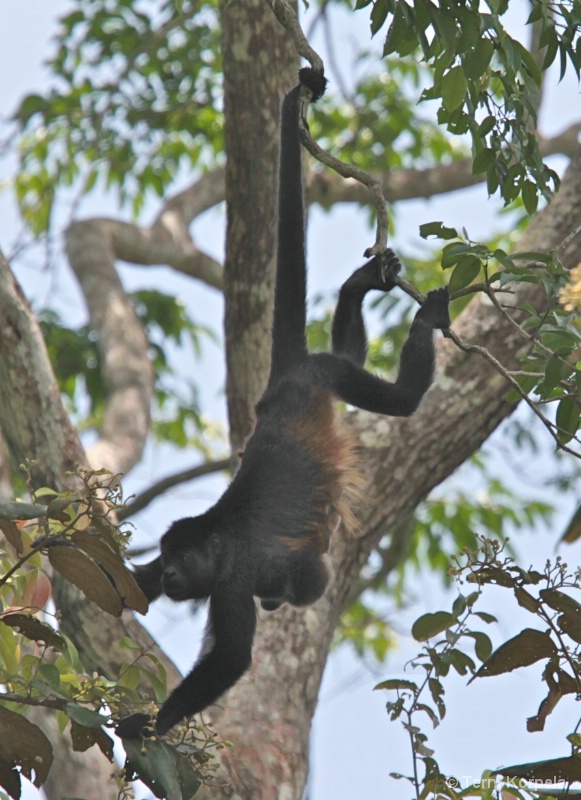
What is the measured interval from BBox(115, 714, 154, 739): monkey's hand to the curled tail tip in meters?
1.89

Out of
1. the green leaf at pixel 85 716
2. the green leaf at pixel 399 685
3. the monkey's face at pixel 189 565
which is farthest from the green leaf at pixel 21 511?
the monkey's face at pixel 189 565

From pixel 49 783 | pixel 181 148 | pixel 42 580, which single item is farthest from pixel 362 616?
pixel 42 580

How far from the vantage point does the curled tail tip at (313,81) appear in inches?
121

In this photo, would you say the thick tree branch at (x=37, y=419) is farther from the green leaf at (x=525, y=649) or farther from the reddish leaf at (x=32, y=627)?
the green leaf at (x=525, y=649)

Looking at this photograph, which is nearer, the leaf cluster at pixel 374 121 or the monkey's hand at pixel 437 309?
the monkey's hand at pixel 437 309

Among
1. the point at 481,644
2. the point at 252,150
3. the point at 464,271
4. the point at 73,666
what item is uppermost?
the point at 252,150

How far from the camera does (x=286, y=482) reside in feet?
11.1

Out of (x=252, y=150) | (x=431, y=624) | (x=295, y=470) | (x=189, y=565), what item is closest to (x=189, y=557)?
(x=189, y=565)

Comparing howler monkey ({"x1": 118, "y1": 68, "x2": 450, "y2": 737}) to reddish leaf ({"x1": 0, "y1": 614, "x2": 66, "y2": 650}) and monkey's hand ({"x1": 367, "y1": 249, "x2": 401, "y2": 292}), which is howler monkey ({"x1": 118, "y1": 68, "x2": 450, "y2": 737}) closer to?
monkey's hand ({"x1": 367, "y1": 249, "x2": 401, "y2": 292})

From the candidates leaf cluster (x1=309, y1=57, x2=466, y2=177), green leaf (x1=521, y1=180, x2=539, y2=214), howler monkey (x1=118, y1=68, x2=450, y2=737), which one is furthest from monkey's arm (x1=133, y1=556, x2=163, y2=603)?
leaf cluster (x1=309, y1=57, x2=466, y2=177)

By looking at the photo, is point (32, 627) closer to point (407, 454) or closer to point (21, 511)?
point (21, 511)

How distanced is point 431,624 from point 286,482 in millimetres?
1027

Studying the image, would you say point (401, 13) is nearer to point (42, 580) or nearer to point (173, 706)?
point (42, 580)

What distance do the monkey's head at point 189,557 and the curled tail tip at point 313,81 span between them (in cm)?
140
